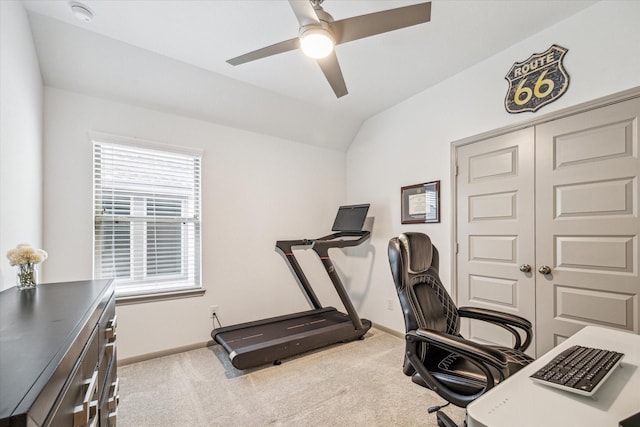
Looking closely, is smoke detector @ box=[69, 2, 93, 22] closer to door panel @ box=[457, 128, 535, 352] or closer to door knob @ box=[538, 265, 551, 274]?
door panel @ box=[457, 128, 535, 352]

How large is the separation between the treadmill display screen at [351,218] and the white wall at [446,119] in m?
0.29

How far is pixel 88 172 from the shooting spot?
2.58 m

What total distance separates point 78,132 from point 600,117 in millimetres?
4115

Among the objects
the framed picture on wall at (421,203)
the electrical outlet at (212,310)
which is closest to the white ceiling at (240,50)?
the framed picture on wall at (421,203)

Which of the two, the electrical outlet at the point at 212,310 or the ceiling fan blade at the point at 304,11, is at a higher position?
the ceiling fan blade at the point at 304,11

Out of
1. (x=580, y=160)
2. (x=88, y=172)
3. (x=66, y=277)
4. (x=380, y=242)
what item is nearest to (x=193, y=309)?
(x=66, y=277)

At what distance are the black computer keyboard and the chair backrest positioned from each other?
25.6 inches

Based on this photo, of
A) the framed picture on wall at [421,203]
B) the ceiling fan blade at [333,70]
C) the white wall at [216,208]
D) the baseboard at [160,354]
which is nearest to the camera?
the ceiling fan blade at [333,70]

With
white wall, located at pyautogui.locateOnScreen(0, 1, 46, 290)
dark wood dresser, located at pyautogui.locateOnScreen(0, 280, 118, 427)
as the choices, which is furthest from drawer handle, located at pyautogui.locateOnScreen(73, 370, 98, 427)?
white wall, located at pyautogui.locateOnScreen(0, 1, 46, 290)

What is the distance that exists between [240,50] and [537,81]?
2.42 m

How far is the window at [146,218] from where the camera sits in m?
2.68

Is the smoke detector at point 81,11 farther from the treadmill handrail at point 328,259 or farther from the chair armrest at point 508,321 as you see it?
the chair armrest at point 508,321

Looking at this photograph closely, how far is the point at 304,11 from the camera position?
1511 millimetres

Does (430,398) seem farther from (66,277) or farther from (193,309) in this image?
(66,277)
